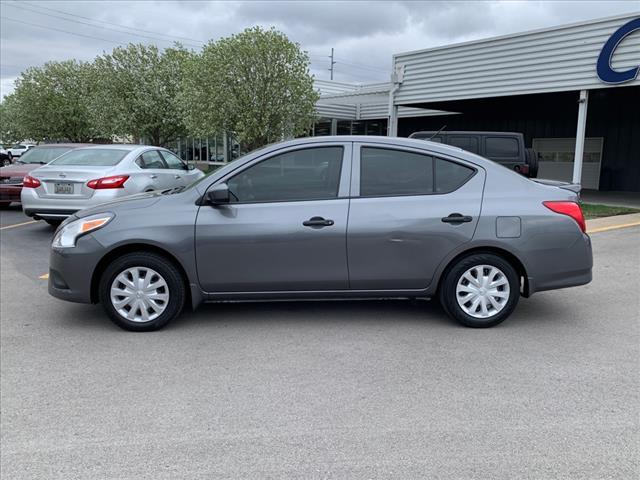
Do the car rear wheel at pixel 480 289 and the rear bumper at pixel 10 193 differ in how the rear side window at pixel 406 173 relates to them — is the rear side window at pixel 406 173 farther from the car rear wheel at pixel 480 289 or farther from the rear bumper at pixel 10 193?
the rear bumper at pixel 10 193

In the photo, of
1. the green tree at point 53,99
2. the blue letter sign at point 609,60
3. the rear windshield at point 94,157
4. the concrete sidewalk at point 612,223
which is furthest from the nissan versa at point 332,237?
the green tree at point 53,99

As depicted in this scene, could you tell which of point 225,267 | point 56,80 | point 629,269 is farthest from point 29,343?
point 56,80

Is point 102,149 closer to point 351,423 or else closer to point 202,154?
point 351,423

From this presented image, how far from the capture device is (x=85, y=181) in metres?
8.66

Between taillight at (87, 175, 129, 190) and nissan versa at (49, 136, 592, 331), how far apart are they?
4058mm

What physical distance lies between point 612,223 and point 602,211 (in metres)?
1.88

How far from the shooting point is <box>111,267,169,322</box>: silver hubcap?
4648 millimetres

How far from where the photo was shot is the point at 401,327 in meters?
4.87

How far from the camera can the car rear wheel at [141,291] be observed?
463cm

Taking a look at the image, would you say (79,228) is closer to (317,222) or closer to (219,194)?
(219,194)

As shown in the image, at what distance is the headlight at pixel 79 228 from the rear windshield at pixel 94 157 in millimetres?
4821

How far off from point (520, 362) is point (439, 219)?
135 cm

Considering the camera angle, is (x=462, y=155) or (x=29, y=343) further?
(x=462, y=155)

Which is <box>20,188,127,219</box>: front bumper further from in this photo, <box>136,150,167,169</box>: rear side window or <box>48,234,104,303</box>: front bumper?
<box>48,234,104,303</box>: front bumper
